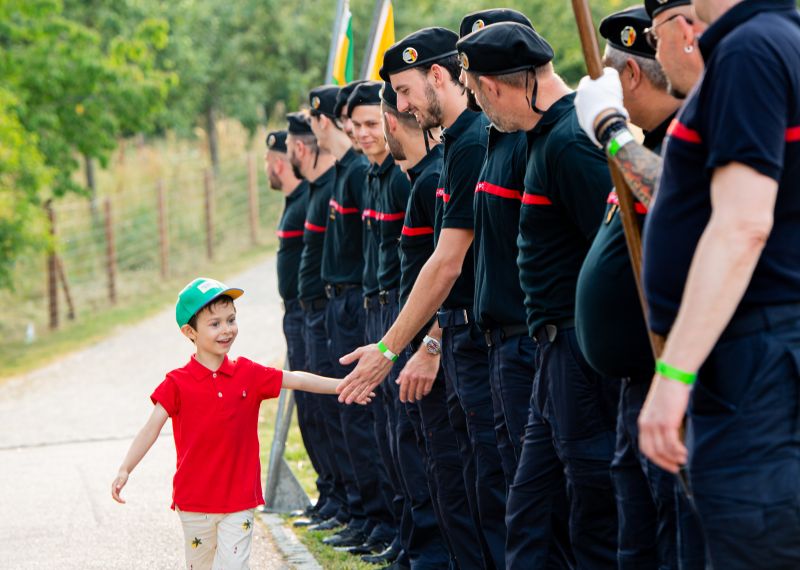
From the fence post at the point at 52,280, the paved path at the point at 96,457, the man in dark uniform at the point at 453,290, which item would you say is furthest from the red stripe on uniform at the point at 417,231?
the fence post at the point at 52,280

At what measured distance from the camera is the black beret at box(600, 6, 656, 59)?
445 cm

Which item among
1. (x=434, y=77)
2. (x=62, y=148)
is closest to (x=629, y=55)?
(x=434, y=77)

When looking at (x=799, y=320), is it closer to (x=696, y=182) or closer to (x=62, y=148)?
(x=696, y=182)

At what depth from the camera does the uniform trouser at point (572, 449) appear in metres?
4.74

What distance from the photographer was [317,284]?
364 inches

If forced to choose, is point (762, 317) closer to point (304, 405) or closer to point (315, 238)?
point (315, 238)

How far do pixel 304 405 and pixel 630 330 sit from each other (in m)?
5.86

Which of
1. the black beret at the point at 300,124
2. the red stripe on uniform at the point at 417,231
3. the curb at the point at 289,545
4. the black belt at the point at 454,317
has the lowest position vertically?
the curb at the point at 289,545

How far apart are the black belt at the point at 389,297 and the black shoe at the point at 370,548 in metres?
1.51

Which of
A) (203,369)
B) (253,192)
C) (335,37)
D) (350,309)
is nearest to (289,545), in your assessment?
(350,309)

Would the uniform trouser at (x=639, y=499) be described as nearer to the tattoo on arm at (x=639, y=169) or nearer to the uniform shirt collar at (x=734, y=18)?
the tattoo on arm at (x=639, y=169)

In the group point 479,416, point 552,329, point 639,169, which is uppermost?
point 639,169

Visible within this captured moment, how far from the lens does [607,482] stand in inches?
186

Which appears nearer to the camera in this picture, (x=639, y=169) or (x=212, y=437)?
(x=639, y=169)
